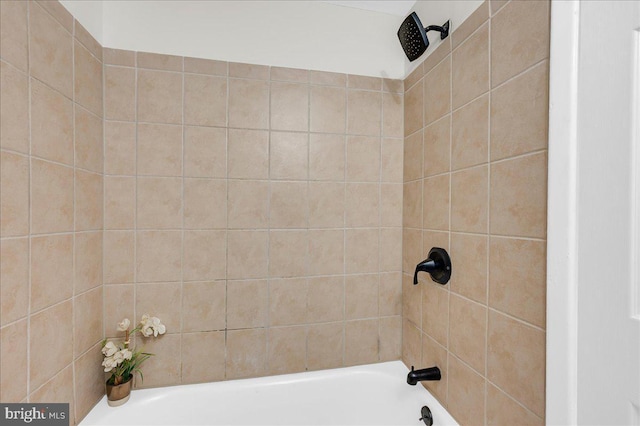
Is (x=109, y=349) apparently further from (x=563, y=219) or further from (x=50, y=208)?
(x=563, y=219)

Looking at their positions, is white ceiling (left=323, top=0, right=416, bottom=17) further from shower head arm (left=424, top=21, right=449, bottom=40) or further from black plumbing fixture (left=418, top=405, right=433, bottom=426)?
black plumbing fixture (left=418, top=405, right=433, bottom=426)

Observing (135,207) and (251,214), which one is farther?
(251,214)

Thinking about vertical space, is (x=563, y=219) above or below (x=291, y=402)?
above

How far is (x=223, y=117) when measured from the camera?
53.3 inches

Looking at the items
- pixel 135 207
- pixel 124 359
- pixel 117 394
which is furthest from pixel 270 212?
pixel 117 394

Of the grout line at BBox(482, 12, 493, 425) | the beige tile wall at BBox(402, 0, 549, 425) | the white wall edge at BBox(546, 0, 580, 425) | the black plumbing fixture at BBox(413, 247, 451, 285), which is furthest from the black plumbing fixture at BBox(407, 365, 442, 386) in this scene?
the white wall edge at BBox(546, 0, 580, 425)

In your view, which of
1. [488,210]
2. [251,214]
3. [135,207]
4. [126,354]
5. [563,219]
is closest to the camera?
[563,219]

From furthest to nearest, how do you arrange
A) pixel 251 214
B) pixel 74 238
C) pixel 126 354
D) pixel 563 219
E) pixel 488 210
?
pixel 251 214 < pixel 126 354 < pixel 74 238 < pixel 488 210 < pixel 563 219

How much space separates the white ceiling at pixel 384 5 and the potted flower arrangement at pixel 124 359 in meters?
1.68

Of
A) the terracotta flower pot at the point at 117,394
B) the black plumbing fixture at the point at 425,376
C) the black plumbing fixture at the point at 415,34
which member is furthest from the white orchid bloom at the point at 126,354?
the black plumbing fixture at the point at 415,34

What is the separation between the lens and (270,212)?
4.61 ft

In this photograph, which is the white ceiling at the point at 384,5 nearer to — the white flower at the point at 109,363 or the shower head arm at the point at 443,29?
the shower head arm at the point at 443,29

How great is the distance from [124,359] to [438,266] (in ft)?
4.25

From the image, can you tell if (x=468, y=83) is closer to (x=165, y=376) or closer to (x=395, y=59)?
(x=395, y=59)
